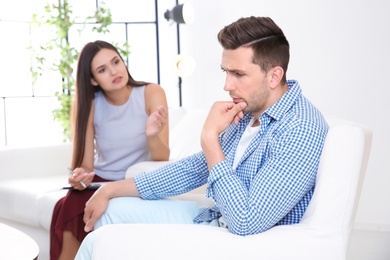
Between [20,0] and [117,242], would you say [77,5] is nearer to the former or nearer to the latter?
[20,0]

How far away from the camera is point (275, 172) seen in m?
1.97

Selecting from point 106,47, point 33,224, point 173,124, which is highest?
point 106,47

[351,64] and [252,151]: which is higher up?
[351,64]

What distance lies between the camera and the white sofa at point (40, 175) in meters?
3.48

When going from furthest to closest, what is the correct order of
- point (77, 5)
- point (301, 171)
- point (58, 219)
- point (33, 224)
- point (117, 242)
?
point (77, 5)
point (33, 224)
point (58, 219)
point (301, 171)
point (117, 242)

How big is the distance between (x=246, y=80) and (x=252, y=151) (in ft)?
0.71

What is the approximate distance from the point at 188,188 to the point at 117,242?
64 cm

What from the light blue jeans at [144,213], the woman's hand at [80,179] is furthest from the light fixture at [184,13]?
the light blue jeans at [144,213]

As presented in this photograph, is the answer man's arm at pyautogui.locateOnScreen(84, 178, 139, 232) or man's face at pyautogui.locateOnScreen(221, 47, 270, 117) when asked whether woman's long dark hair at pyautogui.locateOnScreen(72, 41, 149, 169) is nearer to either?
man's arm at pyautogui.locateOnScreen(84, 178, 139, 232)

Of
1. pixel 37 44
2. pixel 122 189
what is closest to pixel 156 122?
pixel 122 189

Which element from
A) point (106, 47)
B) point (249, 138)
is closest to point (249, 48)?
point (249, 138)

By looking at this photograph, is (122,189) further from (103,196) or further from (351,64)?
(351,64)

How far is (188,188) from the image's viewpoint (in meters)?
2.48

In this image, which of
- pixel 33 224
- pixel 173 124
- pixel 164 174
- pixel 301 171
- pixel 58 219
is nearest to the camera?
pixel 301 171
